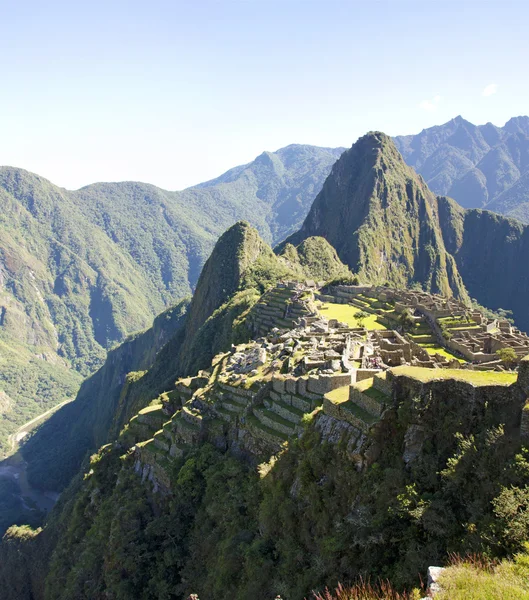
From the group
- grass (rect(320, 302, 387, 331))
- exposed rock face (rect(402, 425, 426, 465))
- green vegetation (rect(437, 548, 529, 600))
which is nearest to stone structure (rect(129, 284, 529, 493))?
exposed rock face (rect(402, 425, 426, 465))

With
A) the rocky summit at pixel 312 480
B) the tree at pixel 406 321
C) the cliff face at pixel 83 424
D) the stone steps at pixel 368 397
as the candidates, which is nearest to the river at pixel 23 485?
the cliff face at pixel 83 424

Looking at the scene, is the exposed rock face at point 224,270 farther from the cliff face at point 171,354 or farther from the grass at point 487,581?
the grass at point 487,581

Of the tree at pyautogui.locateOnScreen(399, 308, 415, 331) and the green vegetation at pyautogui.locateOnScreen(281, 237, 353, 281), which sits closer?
the tree at pyautogui.locateOnScreen(399, 308, 415, 331)

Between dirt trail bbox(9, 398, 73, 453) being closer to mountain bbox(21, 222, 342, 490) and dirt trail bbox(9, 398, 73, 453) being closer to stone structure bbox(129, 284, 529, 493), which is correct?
mountain bbox(21, 222, 342, 490)

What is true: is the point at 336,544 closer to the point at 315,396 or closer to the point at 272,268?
the point at 315,396

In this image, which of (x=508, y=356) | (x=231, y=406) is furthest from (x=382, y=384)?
(x=508, y=356)

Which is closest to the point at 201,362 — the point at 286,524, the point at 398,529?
the point at 286,524

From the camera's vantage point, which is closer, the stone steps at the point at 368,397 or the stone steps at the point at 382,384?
the stone steps at the point at 368,397
